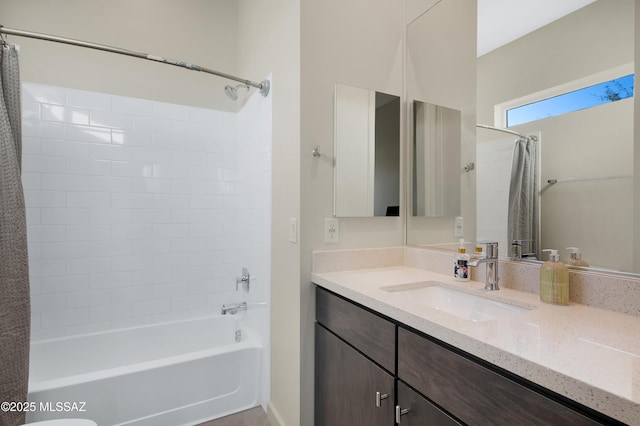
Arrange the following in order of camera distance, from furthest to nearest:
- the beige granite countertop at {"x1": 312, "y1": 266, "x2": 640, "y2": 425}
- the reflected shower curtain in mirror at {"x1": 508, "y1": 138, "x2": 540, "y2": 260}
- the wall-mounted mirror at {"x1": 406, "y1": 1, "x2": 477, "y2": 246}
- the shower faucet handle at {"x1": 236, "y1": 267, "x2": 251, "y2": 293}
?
the shower faucet handle at {"x1": 236, "y1": 267, "x2": 251, "y2": 293} → the wall-mounted mirror at {"x1": 406, "y1": 1, "x2": 477, "y2": 246} → the reflected shower curtain in mirror at {"x1": 508, "y1": 138, "x2": 540, "y2": 260} → the beige granite countertop at {"x1": 312, "y1": 266, "x2": 640, "y2": 425}

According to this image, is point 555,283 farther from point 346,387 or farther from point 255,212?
point 255,212

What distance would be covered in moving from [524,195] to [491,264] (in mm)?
303

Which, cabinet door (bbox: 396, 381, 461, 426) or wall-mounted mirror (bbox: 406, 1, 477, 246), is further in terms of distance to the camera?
wall-mounted mirror (bbox: 406, 1, 477, 246)

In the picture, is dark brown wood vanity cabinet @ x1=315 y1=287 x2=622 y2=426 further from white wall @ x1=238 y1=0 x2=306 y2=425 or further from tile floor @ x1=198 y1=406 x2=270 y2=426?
tile floor @ x1=198 y1=406 x2=270 y2=426

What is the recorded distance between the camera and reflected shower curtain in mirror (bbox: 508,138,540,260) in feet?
3.72

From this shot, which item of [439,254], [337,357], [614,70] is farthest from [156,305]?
[614,70]

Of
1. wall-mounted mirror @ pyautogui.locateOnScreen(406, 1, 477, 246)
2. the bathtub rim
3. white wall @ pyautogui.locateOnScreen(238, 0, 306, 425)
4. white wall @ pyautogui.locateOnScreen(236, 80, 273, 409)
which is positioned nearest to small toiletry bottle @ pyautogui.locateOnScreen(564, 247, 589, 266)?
wall-mounted mirror @ pyautogui.locateOnScreen(406, 1, 477, 246)

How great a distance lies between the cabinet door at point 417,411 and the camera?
79cm

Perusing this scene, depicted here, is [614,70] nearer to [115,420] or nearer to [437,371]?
[437,371]

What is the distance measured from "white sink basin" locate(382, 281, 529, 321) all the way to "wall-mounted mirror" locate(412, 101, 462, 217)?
41cm

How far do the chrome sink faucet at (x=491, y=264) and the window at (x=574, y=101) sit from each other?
0.51 m

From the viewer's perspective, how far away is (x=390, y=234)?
1629mm

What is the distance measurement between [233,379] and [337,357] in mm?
958

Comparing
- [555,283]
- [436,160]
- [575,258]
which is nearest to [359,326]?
[555,283]
